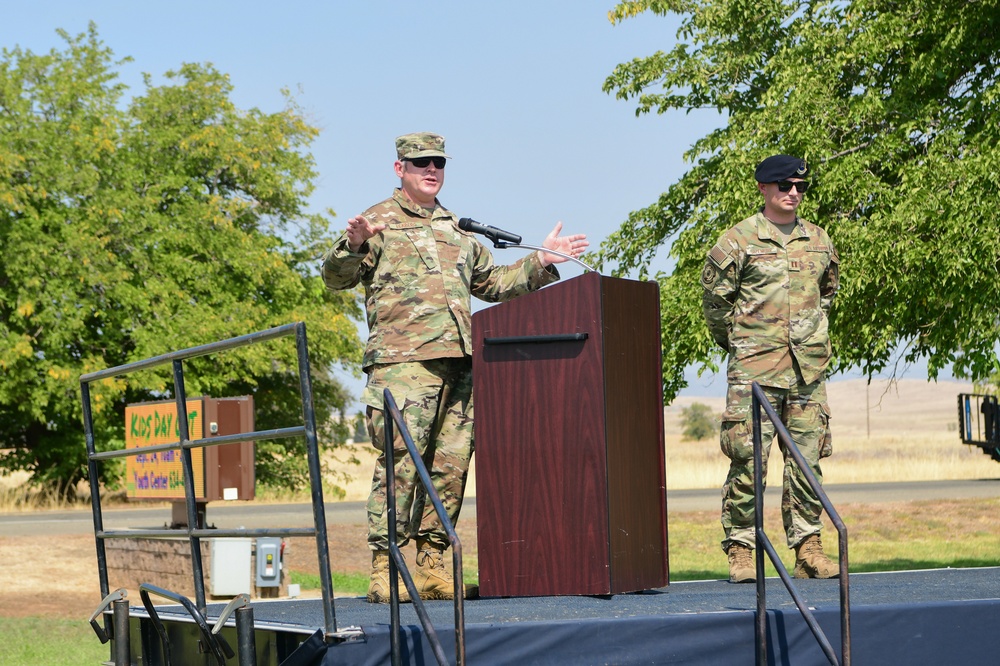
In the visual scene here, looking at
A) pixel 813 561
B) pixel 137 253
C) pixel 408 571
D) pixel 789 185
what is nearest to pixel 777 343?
pixel 789 185

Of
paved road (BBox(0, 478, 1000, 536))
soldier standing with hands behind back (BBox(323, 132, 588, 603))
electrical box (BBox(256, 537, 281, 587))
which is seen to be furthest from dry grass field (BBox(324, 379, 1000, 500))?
soldier standing with hands behind back (BBox(323, 132, 588, 603))

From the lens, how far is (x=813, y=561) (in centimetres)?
583

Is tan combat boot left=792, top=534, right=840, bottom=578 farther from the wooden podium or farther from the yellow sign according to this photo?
the yellow sign

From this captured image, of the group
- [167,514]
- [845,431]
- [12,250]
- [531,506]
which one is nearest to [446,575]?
[531,506]

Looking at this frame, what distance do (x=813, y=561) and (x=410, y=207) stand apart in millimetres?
2318

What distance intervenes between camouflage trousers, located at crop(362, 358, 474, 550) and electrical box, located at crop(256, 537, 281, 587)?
8.10 m

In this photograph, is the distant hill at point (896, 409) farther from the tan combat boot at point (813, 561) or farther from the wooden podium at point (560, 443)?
the wooden podium at point (560, 443)

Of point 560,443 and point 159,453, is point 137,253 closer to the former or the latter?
point 159,453

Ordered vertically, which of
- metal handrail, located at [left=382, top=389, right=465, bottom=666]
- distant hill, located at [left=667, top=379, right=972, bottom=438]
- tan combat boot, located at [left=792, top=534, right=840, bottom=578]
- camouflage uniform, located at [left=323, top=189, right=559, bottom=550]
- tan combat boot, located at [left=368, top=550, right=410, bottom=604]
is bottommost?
distant hill, located at [left=667, top=379, right=972, bottom=438]

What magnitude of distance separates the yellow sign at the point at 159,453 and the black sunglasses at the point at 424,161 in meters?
6.85

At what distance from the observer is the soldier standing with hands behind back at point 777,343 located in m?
5.94

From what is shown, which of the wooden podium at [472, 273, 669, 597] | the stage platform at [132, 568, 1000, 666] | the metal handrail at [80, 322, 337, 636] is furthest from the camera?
the wooden podium at [472, 273, 669, 597]

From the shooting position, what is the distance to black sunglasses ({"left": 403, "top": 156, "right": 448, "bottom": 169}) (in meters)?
5.24

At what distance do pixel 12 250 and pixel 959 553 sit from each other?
19467 millimetres
